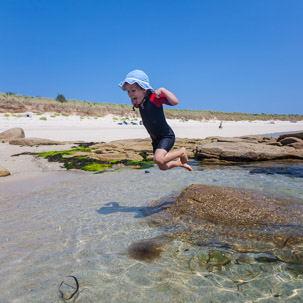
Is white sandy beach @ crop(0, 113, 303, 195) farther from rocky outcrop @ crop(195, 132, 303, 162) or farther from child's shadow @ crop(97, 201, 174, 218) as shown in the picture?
rocky outcrop @ crop(195, 132, 303, 162)

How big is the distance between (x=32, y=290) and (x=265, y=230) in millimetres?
2944

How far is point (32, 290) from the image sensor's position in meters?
2.25

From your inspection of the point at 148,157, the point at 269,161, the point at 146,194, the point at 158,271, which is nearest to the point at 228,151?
the point at 269,161

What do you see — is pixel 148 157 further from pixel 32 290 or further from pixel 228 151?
pixel 32 290

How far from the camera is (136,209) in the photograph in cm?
458

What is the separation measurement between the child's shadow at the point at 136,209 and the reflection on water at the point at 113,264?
0.02m

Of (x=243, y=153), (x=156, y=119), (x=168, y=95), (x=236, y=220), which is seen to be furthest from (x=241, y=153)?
(x=168, y=95)

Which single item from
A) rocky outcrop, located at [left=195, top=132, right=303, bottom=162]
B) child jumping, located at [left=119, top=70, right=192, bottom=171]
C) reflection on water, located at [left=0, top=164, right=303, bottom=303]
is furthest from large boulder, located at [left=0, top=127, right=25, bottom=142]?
child jumping, located at [left=119, top=70, right=192, bottom=171]

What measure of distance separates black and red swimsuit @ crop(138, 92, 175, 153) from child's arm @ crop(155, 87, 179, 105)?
7cm

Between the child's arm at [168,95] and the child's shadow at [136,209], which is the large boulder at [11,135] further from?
the child's arm at [168,95]

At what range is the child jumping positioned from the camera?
362 centimetres

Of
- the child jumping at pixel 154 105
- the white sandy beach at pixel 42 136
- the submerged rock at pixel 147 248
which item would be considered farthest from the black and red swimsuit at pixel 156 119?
the white sandy beach at pixel 42 136

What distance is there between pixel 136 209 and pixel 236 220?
1.79 metres

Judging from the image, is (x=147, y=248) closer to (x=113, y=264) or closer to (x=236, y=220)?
(x=113, y=264)
